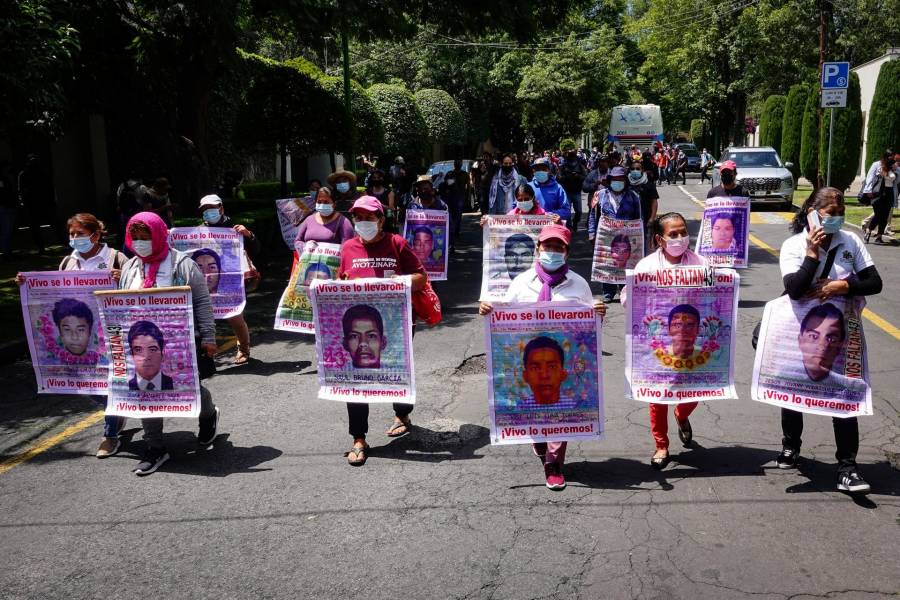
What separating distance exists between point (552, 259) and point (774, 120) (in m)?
35.5

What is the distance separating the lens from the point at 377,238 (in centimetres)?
588

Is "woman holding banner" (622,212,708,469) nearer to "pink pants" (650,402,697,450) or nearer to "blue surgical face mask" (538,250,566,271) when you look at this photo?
"pink pants" (650,402,697,450)

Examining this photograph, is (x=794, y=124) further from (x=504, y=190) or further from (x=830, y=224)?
(x=830, y=224)

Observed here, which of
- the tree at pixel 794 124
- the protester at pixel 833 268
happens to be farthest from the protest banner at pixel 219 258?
the tree at pixel 794 124

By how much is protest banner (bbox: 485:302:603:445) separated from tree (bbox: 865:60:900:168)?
22.2m

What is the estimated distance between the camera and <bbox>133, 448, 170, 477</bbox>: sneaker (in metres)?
5.67

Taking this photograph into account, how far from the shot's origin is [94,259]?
626 centimetres

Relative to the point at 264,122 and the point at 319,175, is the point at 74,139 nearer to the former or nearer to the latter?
the point at 264,122

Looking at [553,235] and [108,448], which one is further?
[108,448]

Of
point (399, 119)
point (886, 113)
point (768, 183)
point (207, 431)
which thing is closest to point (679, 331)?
point (207, 431)

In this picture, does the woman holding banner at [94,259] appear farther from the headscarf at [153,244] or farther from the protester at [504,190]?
the protester at [504,190]

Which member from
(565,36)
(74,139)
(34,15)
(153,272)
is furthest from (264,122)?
(565,36)

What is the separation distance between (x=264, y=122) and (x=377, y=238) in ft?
44.6

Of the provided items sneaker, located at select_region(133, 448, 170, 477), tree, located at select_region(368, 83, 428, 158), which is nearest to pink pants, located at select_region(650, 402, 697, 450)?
sneaker, located at select_region(133, 448, 170, 477)
